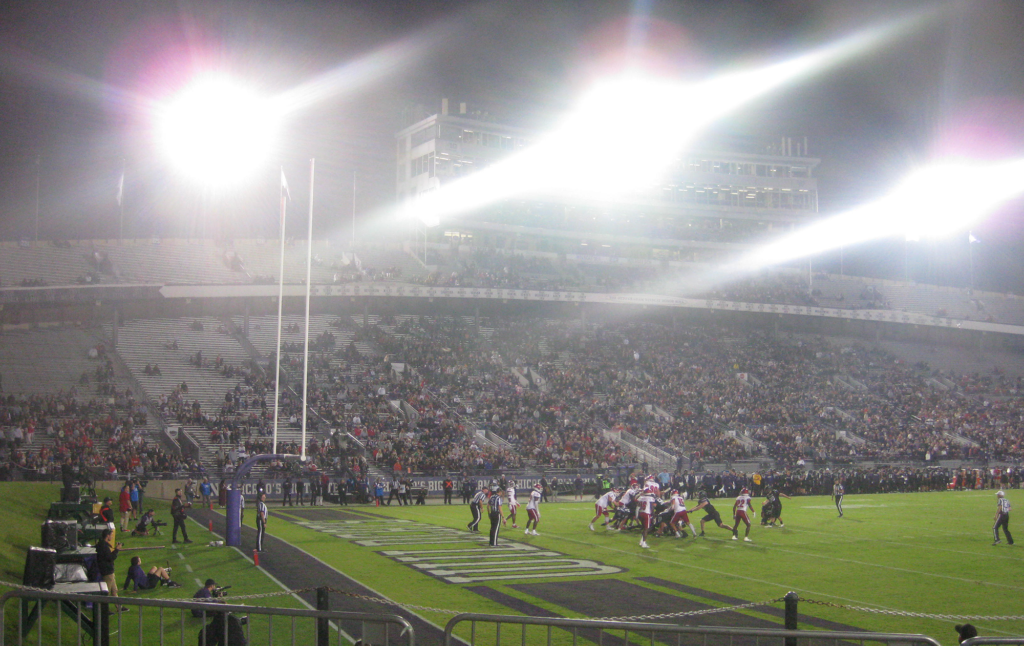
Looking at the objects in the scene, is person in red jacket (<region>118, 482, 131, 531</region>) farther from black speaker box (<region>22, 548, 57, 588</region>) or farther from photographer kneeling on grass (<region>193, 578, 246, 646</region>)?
photographer kneeling on grass (<region>193, 578, 246, 646</region>)

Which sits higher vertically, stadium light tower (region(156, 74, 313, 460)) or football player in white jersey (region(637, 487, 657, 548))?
stadium light tower (region(156, 74, 313, 460))

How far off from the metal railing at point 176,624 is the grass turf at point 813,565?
7.99 ft

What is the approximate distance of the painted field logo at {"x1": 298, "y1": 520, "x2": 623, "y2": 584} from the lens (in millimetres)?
18094

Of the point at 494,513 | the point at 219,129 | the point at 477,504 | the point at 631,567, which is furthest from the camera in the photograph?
the point at 219,129

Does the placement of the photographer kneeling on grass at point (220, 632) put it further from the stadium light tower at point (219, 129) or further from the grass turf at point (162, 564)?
the stadium light tower at point (219, 129)

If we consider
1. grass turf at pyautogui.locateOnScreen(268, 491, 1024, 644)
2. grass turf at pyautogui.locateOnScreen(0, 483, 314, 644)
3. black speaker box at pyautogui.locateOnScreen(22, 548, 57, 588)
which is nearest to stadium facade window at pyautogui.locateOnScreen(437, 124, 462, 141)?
grass turf at pyautogui.locateOnScreen(268, 491, 1024, 644)

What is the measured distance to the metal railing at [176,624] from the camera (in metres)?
6.72

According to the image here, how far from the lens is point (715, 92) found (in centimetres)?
7281

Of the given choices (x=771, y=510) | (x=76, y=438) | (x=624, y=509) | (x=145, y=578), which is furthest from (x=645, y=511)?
(x=76, y=438)

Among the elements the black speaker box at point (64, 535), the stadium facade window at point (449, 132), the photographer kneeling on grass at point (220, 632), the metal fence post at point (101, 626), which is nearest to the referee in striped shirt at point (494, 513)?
the black speaker box at point (64, 535)

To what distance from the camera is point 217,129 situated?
57.5 meters

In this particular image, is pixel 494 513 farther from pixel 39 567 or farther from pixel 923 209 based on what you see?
pixel 923 209

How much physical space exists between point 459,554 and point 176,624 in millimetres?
8446

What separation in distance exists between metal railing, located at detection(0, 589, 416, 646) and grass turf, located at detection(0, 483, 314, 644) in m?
0.03
